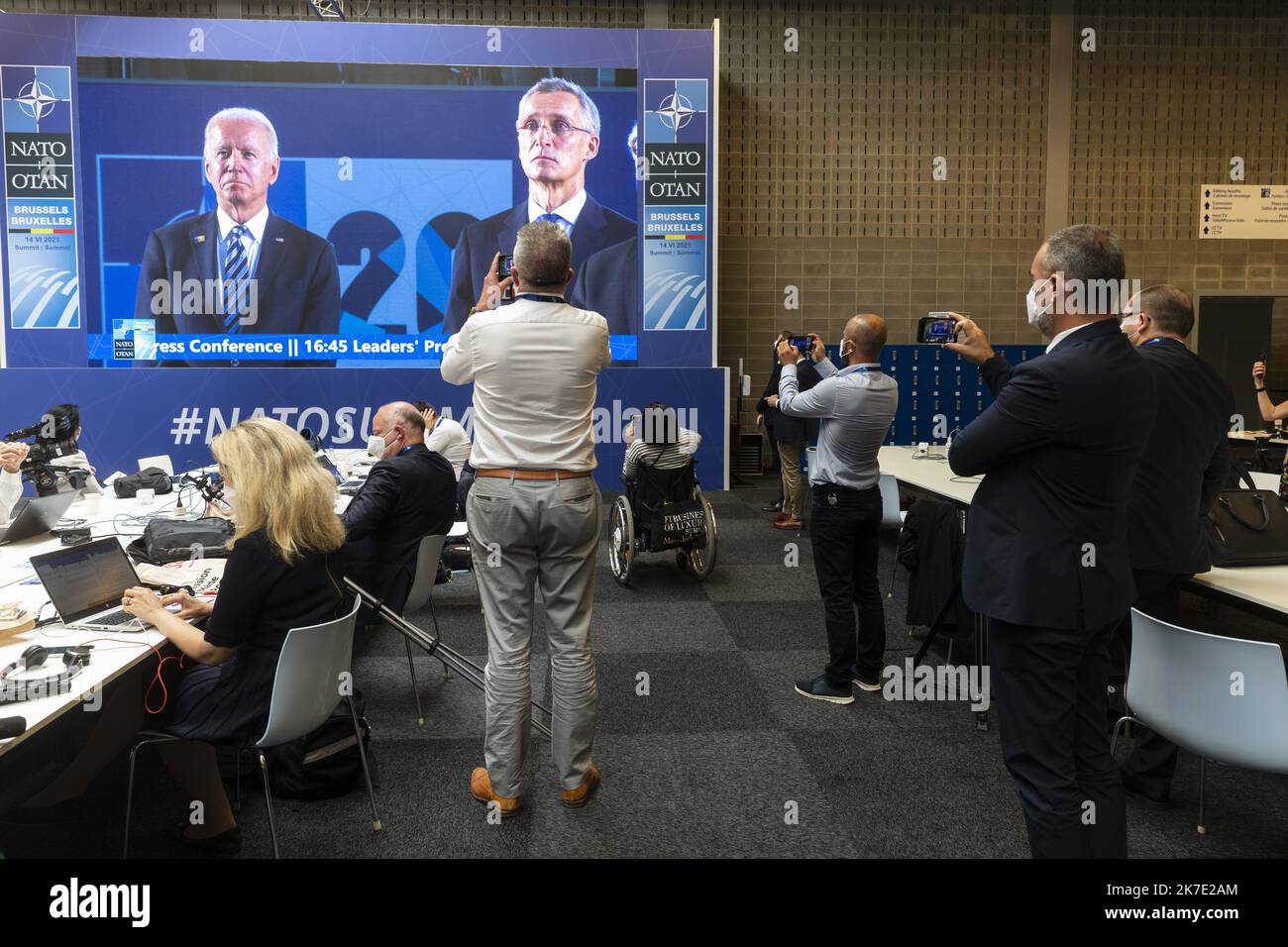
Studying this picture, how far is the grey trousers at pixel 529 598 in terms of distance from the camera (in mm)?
2430

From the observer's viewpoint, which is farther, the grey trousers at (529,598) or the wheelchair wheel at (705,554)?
the wheelchair wheel at (705,554)

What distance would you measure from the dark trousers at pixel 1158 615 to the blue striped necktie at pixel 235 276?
315 inches

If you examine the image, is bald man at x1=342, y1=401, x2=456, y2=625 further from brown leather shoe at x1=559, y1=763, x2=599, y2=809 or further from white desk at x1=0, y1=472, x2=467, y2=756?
brown leather shoe at x1=559, y1=763, x2=599, y2=809

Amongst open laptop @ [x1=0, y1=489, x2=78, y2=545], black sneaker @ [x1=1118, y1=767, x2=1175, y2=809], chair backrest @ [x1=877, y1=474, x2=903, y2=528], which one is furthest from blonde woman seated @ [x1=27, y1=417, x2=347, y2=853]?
chair backrest @ [x1=877, y1=474, x2=903, y2=528]

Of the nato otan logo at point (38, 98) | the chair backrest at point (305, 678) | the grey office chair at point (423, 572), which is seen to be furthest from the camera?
the nato otan logo at point (38, 98)

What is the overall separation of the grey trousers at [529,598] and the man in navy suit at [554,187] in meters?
6.23

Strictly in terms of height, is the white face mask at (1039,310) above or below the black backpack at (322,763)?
above

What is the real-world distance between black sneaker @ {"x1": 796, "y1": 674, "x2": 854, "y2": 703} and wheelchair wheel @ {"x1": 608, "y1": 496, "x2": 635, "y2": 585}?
1.75m

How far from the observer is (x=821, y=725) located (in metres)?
3.29

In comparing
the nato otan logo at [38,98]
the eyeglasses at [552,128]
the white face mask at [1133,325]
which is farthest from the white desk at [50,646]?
the nato otan logo at [38,98]

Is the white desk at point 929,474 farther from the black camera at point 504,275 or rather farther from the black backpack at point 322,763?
the black backpack at point 322,763

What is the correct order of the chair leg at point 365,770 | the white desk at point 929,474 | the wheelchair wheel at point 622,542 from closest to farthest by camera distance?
the chair leg at point 365,770 → the white desk at point 929,474 → the wheelchair wheel at point 622,542

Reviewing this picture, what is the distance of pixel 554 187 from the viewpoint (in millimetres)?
8359
